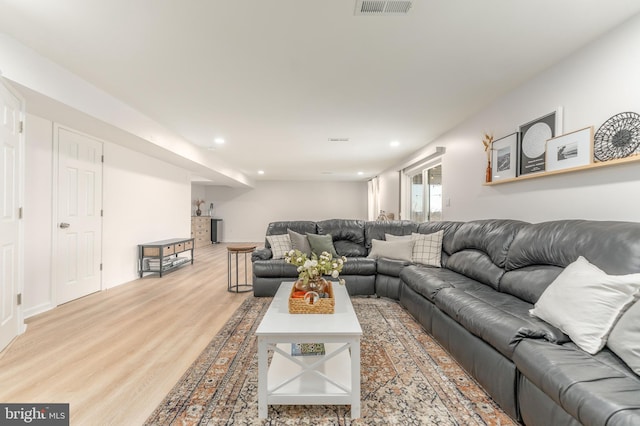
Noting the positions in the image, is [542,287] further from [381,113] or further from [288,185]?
[288,185]

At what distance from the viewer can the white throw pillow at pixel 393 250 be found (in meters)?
3.76

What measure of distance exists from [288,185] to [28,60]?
863cm

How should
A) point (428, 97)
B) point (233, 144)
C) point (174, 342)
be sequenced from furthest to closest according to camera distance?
point (233, 144)
point (428, 97)
point (174, 342)

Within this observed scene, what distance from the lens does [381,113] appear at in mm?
3576

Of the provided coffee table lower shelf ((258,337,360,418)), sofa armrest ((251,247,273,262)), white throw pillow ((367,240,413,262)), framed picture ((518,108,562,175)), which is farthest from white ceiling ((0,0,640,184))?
coffee table lower shelf ((258,337,360,418))

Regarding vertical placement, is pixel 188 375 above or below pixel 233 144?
below

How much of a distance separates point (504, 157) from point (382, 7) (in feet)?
7.13

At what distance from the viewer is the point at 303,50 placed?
220cm

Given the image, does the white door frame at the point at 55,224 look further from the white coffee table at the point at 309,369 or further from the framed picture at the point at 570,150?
the framed picture at the point at 570,150

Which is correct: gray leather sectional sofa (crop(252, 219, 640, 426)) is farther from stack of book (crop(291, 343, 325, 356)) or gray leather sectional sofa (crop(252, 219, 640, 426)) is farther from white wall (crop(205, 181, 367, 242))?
white wall (crop(205, 181, 367, 242))

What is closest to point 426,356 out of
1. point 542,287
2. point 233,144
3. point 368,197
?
point 542,287

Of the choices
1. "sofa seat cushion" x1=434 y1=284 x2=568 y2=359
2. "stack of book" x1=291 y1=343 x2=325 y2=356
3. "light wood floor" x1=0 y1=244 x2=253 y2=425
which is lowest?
"light wood floor" x1=0 y1=244 x2=253 y2=425

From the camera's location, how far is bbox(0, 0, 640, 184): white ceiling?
5.85 ft

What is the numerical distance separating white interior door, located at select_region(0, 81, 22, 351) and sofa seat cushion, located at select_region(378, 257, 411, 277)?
3.51m
